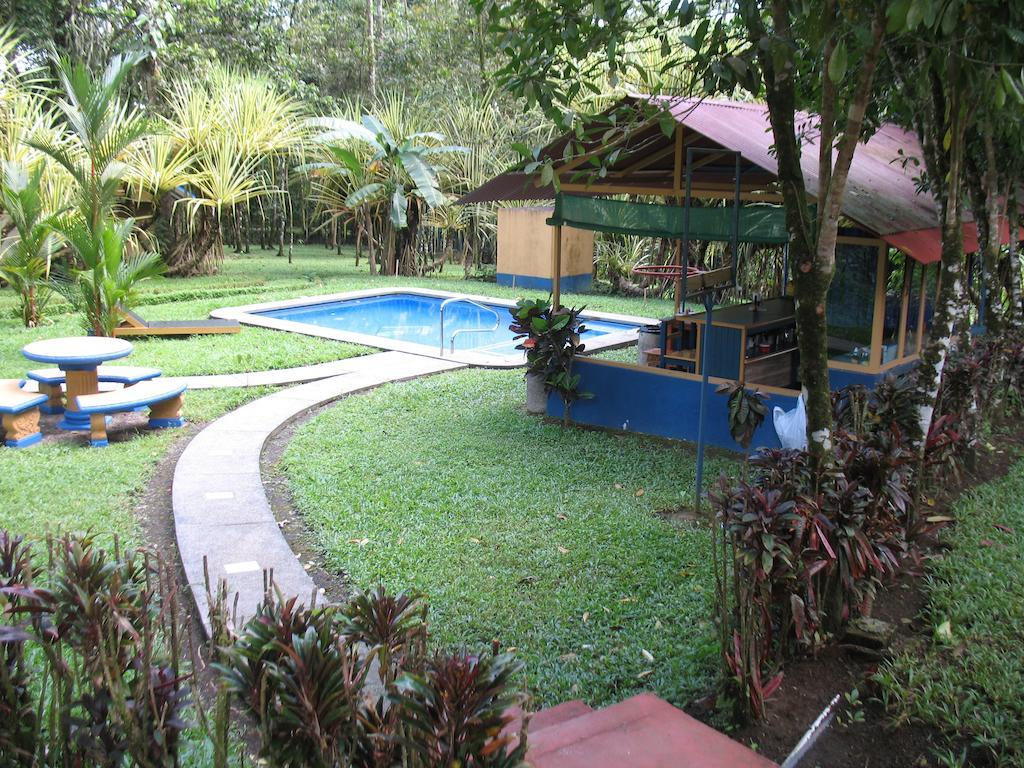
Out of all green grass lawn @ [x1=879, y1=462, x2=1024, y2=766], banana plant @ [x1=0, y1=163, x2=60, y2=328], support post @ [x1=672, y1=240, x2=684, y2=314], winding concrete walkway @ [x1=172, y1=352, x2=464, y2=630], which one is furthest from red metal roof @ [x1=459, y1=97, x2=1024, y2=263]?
banana plant @ [x1=0, y1=163, x2=60, y2=328]

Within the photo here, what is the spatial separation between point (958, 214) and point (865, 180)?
8.63ft

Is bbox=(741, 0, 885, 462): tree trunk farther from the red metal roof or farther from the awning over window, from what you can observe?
the awning over window

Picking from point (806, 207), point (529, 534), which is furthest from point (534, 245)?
point (806, 207)

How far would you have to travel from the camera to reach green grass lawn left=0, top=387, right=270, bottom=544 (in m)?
6.89

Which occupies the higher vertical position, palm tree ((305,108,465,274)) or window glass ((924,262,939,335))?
palm tree ((305,108,465,274))

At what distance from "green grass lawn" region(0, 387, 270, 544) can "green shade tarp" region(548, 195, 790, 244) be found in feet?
15.5

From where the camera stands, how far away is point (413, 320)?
19.6 metres

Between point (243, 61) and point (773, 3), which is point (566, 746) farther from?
point (243, 61)

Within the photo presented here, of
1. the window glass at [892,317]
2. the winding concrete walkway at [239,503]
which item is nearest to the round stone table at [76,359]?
the winding concrete walkway at [239,503]

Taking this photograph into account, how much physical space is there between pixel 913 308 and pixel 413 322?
1142cm

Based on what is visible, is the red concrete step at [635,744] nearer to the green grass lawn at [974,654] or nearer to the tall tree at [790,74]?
the green grass lawn at [974,654]

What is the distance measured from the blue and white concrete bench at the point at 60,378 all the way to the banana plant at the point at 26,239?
3609 millimetres

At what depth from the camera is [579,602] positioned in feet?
18.8

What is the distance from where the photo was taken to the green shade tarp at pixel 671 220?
26.8ft
